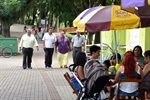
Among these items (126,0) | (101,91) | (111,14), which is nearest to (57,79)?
(111,14)

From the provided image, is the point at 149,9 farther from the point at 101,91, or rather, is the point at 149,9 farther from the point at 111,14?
the point at 101,91

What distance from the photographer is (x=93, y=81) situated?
6492 mm

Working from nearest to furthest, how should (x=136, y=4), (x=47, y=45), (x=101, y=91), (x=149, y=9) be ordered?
(x=136, y=4)
(x=101, y=91)
(x=149, y=9)
(x=47, y=45)

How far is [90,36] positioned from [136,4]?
78.1ft

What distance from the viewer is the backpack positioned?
646 centimetres

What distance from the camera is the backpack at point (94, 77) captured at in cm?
646

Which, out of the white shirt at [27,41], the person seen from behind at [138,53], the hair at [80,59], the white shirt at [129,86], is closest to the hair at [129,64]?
the white shirt at [129,86]

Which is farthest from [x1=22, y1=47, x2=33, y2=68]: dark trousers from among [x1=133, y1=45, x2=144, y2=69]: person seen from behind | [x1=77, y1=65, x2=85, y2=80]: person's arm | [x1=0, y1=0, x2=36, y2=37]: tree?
[x1=0, y1=0, x2=36, y2=37]: tree

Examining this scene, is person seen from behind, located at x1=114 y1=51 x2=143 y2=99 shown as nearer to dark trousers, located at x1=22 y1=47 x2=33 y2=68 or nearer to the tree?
dark trousers, located at x1=22 y1=47 x2=33 y2=68

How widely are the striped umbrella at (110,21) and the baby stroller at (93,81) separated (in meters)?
1.38

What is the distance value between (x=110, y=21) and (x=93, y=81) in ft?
5.96

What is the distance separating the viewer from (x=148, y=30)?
498 inches

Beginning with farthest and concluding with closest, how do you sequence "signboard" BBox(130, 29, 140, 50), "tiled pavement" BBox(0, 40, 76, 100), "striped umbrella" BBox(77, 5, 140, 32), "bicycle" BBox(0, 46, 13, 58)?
"bicycle" BBox(0, 46, 13, 58), "signboard" BBox(130, 29, 140, 50), "tiled pavement" BBox(0, 40, 76, 100), "striped umbrella" BBox(77, 5, 140, 32)

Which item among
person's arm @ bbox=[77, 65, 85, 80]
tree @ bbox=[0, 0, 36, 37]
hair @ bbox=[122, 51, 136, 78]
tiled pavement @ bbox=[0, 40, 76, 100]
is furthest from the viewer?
tree @ bbox=[0, 0, 36, 37]
